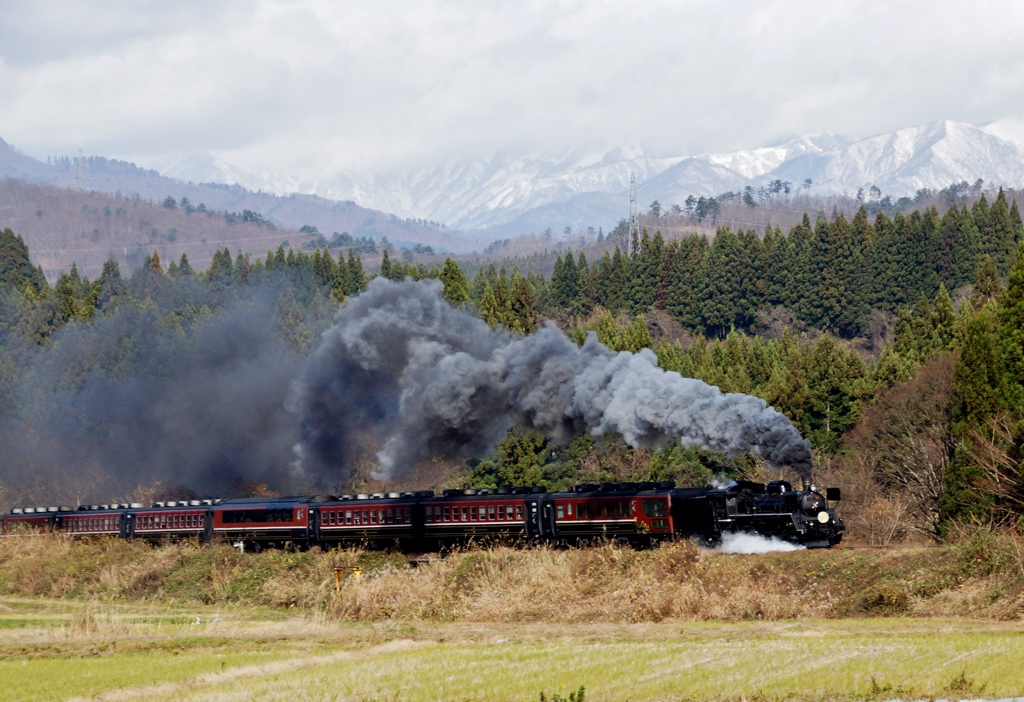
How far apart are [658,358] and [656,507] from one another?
53913 mm

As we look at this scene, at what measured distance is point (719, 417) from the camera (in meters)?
48.5

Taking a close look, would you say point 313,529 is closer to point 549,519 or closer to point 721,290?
point 549,519

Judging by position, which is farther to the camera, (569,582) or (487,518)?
(487,518)

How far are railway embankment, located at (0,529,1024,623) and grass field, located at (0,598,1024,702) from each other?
7.44ft

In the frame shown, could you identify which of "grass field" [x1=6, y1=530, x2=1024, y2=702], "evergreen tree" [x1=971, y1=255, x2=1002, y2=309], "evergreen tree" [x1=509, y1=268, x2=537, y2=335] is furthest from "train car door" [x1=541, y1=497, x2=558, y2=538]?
"evergreen tree" [x1=971, y1=255, x2=1002, y2=309]

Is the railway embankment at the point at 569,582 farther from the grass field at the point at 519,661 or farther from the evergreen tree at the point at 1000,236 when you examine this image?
the evergreen tree at the point at 1000,236

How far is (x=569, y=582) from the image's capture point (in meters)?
46.7

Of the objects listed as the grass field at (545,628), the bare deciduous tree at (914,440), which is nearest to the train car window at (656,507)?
the grass field at (545,628)

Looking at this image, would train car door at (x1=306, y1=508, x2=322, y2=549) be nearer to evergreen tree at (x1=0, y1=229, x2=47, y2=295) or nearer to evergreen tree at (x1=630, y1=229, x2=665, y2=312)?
evergreen tree at (x1=630, y1=229, x2=665, y2=312)

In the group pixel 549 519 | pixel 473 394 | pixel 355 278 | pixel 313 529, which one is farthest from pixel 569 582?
pixel 355 278

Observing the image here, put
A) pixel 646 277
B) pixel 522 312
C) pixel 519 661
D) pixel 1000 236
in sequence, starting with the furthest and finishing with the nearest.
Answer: pixel 646 277
pixel 1000 236
pixel 522 312
pixel 519 661

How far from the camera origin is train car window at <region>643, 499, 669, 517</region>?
163 feet

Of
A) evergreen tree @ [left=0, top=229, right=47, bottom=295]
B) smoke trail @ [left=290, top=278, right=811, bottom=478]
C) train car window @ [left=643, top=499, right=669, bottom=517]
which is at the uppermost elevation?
evergreen tree @ [left=0, top=229, right=47, bottom=295]

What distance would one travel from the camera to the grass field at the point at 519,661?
26.7 metres
